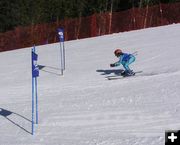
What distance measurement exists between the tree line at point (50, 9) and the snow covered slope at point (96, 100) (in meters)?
40.2

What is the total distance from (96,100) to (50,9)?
55688 mm

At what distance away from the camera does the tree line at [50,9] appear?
6656 cm

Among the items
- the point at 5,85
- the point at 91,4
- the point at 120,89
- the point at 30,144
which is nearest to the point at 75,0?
the point at 91,4

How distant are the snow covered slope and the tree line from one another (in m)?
40.2

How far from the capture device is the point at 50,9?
2795 inches

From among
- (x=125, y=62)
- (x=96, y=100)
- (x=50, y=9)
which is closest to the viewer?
(x=96, y=100)

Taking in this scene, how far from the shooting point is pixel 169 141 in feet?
26.8

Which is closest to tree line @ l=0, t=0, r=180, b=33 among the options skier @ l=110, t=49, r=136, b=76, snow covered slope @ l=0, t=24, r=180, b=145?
snow covered slope @ l=0, t=24, r=180, b=145

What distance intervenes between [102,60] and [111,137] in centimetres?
1181

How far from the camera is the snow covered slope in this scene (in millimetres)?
12977

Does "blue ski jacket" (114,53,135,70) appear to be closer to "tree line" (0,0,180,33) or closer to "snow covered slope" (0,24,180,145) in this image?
"snow covered slope" (0,24,180,145)

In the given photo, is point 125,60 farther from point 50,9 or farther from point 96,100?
point 50,9

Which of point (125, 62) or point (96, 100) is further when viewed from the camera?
point (125, 62)

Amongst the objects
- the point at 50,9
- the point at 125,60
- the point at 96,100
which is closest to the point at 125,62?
the point at 125,60
